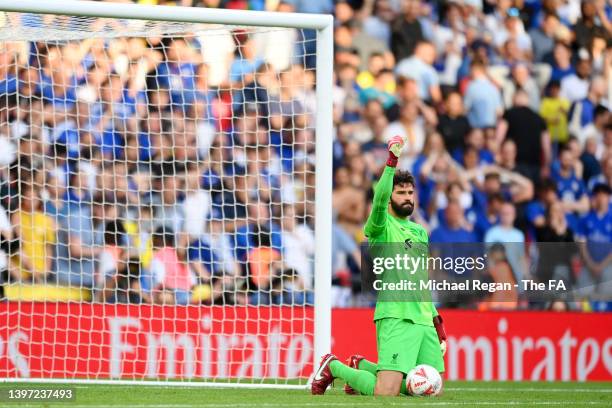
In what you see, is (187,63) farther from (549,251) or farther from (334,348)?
(549,251)

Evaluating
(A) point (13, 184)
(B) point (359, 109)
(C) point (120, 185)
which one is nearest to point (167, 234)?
(C) point (120, 185)

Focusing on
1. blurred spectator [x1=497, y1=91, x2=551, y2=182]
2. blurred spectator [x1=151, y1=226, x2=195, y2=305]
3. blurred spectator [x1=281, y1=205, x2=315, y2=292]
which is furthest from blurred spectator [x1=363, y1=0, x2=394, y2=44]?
blurred spectator [x1=151, y1=226, x2=195, y2=305]

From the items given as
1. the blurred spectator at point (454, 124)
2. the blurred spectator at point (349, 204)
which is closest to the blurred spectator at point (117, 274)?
the blurred spectator at point (349, 204)

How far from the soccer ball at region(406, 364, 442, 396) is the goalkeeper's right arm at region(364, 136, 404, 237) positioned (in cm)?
95

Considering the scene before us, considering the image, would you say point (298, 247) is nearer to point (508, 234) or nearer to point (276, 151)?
point (276, 151)

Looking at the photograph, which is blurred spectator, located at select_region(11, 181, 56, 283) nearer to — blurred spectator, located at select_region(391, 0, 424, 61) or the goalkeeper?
the goalkeeper

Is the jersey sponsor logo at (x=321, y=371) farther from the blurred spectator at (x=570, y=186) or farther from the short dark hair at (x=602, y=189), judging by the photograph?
the short dark hair at (x=602, y=189)

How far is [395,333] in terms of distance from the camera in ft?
26.8

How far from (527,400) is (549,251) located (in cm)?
440

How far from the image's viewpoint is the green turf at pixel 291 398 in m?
7.27

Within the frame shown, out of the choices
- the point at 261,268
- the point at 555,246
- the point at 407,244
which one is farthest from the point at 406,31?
the point at 407,244

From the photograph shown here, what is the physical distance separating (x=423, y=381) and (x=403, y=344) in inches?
11.6

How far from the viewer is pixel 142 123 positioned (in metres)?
11.4

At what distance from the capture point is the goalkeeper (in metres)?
8.11
